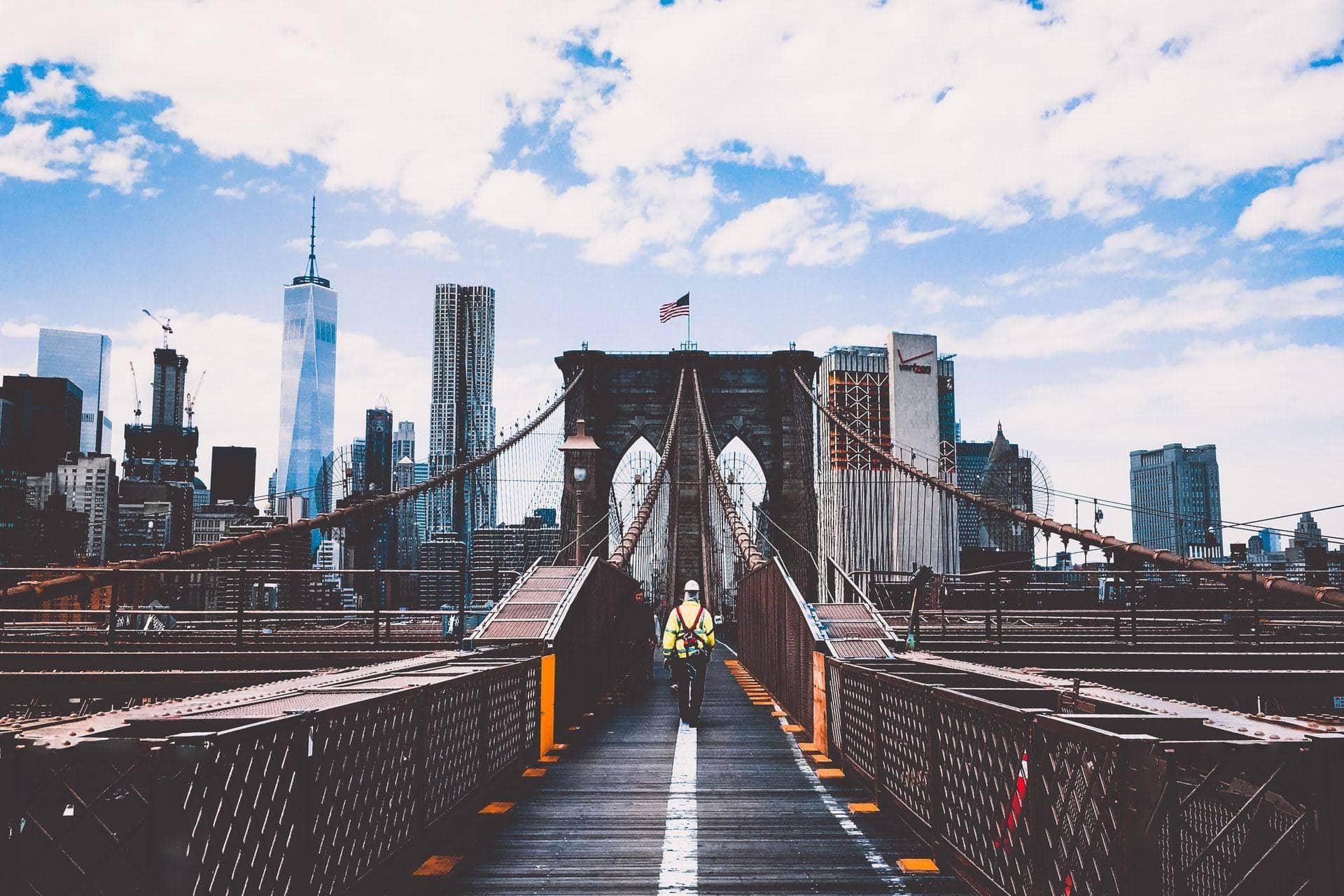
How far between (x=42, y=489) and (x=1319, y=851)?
172 metres

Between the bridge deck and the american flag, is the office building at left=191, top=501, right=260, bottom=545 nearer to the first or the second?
the american flag

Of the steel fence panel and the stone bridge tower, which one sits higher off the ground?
the stone bridge tower

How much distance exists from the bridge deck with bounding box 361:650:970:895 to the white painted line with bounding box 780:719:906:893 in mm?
15

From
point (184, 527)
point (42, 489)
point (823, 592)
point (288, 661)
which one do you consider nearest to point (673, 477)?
point (184, 527)

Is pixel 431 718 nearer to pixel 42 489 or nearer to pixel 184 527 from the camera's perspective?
pixel 184 527

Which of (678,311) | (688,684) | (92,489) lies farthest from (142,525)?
(688,684)

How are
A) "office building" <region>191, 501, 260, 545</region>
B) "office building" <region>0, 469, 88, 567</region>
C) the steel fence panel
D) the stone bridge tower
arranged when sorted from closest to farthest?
the steel fence panel < the stone bridge tower < "office building" <region>0, 469, 88, 567</region> < "office building" <region>191, 501, 260, 545</region>

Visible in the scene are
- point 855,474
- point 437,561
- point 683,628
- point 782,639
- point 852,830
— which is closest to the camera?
point 852,830

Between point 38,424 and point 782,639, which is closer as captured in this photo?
point 782,639

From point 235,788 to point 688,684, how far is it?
320 inches

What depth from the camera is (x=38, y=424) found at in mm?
167125

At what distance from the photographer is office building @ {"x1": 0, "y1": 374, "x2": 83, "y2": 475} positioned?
518 feet

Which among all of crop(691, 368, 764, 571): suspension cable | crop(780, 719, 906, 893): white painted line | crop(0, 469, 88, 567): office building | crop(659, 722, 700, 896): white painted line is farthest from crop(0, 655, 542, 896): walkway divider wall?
crop(0, 469, 88, 567): office building

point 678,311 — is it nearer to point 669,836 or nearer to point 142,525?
point 669,836
